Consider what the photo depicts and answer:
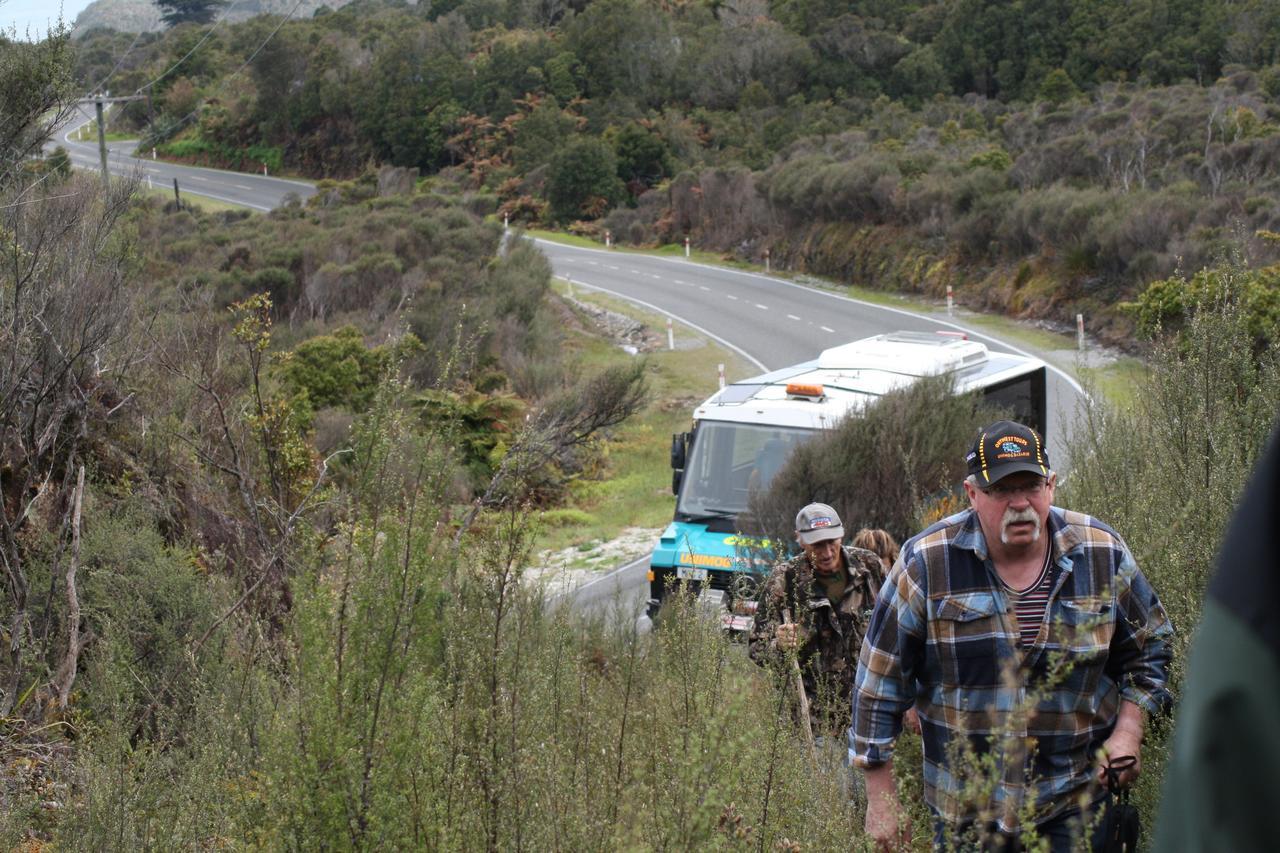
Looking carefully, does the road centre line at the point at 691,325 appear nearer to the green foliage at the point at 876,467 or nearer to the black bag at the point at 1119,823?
the green foliage at the point at 876,467

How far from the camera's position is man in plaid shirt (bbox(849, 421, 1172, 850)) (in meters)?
3.62

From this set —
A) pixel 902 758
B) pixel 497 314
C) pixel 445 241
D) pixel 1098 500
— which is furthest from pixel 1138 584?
pixel 445 241

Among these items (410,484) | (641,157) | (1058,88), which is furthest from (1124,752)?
(641,157)

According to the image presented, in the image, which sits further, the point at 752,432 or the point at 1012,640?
the point at 752,432

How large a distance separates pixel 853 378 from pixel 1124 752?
770 cm

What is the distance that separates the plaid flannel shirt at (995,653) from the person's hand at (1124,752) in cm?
7

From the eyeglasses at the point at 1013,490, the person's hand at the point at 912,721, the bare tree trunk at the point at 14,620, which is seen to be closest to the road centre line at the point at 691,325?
the bare tree trunk at the point at 14,620

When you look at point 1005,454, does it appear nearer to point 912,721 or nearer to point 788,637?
point 788,637

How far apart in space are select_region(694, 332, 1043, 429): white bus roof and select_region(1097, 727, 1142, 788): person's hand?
6201mm

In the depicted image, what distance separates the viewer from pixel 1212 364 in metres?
5.92

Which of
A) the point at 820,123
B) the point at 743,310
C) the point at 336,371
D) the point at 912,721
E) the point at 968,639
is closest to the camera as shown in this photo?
the point at 968,639

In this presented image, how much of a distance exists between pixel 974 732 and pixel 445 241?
24.8 metres

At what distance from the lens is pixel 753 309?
3028cm

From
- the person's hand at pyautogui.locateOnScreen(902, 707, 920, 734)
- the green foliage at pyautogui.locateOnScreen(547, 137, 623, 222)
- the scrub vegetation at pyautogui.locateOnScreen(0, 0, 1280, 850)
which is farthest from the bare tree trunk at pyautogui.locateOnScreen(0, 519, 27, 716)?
the green foliage at pyautogui.locateOnScreen(547, 137, 623, 222)
